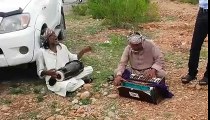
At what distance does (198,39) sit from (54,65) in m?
1.77

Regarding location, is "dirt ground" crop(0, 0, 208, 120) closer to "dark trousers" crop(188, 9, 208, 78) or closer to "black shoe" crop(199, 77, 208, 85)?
"black shoe" crop(199, 77, 208, 85)

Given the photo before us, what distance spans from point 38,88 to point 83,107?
93 centimetres

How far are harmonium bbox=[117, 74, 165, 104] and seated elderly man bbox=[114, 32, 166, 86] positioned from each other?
0.11m

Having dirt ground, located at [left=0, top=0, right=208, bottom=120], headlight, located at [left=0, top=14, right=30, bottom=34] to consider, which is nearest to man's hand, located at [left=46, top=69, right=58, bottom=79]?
dirt ground, located at [left=0, top=0, right=208, bottom=120]

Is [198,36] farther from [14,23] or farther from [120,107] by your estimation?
[14,23]

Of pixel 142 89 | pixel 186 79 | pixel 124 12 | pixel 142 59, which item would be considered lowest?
pixel 124 12

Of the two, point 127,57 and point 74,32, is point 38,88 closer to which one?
point 127,57

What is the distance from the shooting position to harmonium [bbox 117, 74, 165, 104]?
491cm

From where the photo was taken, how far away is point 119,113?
4.84 metres

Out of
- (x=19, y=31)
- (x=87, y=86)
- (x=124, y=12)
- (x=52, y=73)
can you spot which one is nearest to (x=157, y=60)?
(x=87, y=86)

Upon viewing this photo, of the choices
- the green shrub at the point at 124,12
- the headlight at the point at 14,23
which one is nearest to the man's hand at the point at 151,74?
the headlight at the point at 14,23

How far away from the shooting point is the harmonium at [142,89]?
16.1 feet

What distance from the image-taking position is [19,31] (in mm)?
5367

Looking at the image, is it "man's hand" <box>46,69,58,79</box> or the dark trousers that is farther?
"man's hand" <box>46,69,58,79</box>
